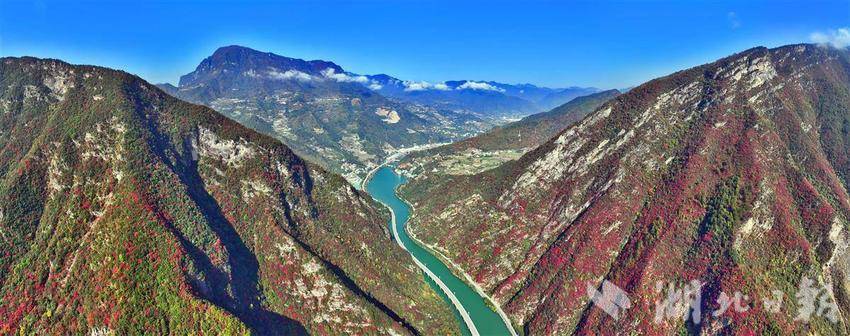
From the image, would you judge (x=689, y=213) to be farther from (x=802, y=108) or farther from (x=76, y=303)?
(x=76, y=303)

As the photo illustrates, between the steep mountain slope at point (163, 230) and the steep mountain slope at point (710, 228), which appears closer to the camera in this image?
the steep mountain slope at point (163, 230)

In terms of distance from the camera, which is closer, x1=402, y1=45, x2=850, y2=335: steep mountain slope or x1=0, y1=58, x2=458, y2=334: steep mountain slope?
x1=0, y1=58, x2=458, y2=334: steep mountain slope

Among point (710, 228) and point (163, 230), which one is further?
point (710, 228)

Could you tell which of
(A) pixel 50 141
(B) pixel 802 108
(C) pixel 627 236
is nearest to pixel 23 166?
(A) pixel 50 141
